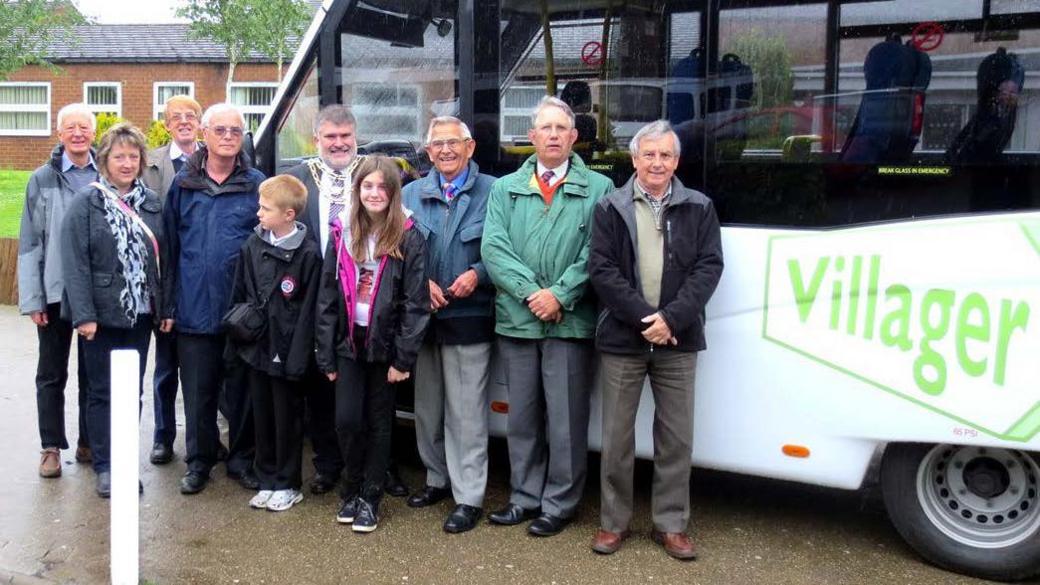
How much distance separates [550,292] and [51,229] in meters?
2.67

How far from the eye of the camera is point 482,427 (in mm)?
5211

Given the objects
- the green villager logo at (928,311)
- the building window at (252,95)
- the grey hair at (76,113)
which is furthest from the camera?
the building window at (252,95)

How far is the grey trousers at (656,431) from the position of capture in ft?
15.4

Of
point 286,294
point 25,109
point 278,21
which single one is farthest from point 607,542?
point 25,109

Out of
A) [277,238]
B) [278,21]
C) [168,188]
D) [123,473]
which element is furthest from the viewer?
[278,21]

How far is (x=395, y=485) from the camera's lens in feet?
18.6

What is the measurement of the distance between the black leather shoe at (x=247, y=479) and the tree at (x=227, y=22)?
19.1 metres

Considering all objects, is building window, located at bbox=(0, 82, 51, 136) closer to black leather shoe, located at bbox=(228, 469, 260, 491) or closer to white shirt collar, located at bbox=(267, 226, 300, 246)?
black leather shoe, located at bbox=(228, 469, 260, 491)

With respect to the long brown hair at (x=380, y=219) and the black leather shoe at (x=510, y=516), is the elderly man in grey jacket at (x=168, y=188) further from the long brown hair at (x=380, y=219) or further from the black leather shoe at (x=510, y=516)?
the black leather shoe at (x=510, y=516)

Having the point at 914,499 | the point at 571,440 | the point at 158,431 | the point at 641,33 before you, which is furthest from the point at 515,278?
the point at 158,431

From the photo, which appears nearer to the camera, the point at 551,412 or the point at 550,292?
the point at 550,292

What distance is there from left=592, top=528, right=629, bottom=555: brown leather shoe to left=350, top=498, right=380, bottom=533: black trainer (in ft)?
3.35

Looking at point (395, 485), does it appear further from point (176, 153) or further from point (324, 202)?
point (176, 153)

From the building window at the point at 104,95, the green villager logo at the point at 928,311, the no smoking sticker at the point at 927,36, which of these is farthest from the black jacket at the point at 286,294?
the building window at the point at 104,95
